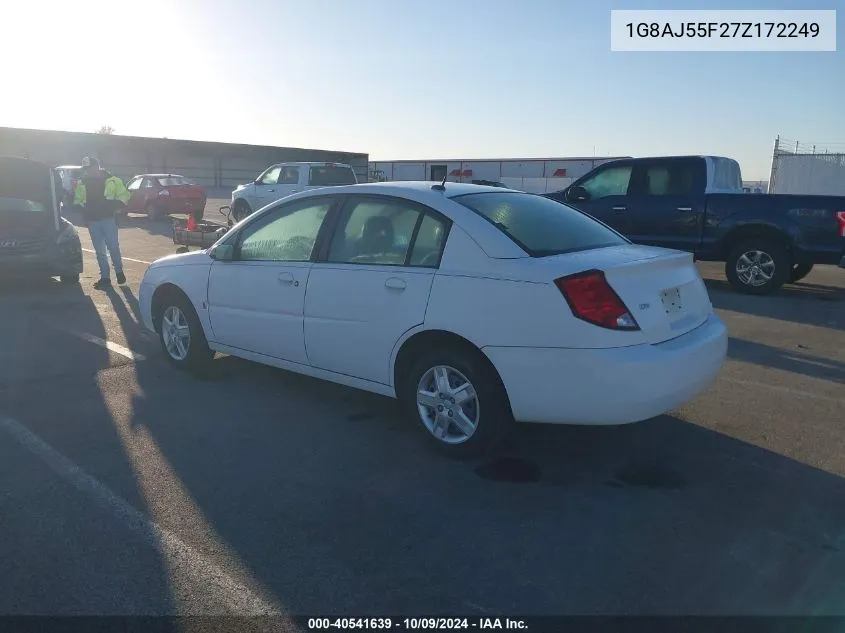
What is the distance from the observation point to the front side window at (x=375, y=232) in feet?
14.1

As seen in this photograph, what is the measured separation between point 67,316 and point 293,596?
21.7ft

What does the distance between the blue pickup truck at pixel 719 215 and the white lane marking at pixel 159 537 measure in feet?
26.0

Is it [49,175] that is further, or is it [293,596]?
[49,175]

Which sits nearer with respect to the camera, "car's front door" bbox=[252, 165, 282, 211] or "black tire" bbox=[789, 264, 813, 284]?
"black tire" bbox=[789, 264, 813, 284]

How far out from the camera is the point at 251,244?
17.1ft

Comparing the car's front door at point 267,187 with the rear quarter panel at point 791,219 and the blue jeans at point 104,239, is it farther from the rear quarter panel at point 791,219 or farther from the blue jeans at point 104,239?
the rear quarter panel at point 791,219

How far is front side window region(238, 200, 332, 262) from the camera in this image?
4824mm

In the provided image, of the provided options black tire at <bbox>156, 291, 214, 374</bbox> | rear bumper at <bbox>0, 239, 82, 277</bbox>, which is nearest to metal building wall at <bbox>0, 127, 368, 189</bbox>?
rear bumper at <bbox>0, 239, 82, 277</bbox>

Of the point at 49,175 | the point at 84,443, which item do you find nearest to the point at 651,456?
the point at 84,443

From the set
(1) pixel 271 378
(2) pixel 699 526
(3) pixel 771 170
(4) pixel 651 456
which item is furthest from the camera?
(3) pixel 771 170

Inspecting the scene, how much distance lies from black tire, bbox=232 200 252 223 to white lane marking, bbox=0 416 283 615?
49.5 ft

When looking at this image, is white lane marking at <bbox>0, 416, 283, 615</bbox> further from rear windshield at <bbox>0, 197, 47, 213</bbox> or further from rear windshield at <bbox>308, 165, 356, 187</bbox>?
rear windshield at <bbox>308, 165, 356, 187</bbox>

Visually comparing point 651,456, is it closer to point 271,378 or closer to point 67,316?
point 271,378

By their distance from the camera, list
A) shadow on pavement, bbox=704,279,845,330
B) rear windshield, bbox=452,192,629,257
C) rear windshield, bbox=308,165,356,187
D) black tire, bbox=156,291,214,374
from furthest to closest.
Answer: rear windshield, bbox=308,165,356,187 → shadow on pavement, bbox=704,279,845,330 → black tire, bbox=156,291,214,374 → rear windshield, bbox=452,192,629,257
